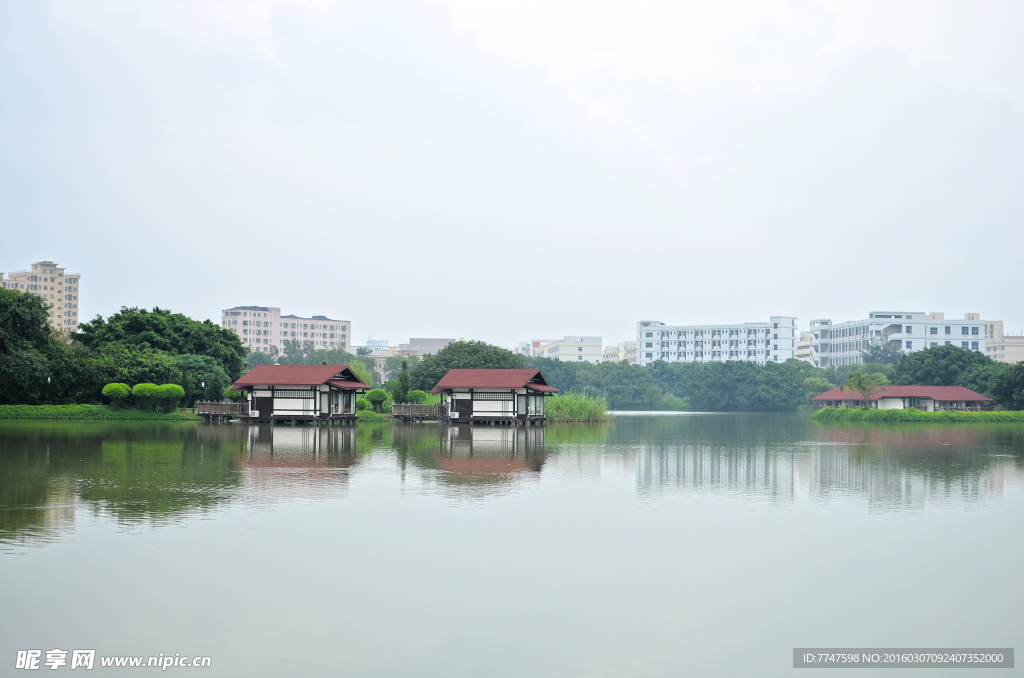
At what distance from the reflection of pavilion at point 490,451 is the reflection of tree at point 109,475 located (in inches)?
265

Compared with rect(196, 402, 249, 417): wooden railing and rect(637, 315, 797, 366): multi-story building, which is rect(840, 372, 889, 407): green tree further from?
rect(637, 315, 797, 366): multi-story building

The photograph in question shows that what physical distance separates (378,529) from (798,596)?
6.87m

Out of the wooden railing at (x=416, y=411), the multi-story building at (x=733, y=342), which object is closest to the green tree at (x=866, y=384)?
the wooden railing at (x=416, y=411)

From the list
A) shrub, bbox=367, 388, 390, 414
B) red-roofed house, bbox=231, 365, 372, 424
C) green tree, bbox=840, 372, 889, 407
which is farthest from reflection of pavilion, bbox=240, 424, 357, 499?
green tree, bbox=840, 372, 889, 407

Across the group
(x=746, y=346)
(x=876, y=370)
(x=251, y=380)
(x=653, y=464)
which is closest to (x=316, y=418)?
(x=251, y=380)

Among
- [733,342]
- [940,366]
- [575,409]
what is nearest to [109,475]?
[575,409]

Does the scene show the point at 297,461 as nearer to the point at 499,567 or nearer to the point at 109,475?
the point at 109,475

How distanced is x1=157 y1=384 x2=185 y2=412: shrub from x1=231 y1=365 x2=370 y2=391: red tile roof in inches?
211

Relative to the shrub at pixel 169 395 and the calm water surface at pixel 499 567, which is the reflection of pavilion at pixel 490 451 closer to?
the calm water surface at pixel 499 567

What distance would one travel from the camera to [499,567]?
1177 centimetres

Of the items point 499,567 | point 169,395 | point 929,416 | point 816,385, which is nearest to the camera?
point 499,567

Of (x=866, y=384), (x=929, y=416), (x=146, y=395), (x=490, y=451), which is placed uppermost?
(x=866, y=384)

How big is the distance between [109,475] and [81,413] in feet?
121

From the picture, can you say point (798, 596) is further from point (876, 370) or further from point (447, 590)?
point (876, 370)
